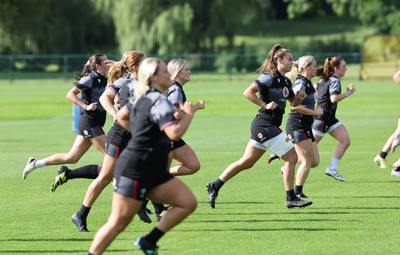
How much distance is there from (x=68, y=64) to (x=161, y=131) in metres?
52.9

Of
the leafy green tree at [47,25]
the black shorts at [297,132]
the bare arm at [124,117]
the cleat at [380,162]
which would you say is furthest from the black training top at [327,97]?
the leafy green tree at [47,25]

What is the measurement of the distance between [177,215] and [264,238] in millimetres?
2210

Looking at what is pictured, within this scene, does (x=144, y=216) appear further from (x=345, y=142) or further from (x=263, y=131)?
(x=345, y=142)

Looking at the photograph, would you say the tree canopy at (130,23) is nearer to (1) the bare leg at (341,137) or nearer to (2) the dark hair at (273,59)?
(1) the bare leg at (341,137)

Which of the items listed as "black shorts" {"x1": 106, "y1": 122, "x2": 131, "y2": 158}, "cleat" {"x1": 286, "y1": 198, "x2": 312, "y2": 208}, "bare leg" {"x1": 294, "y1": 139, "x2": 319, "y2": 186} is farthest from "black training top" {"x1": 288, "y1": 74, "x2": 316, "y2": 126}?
"black shorts" {"x1": 106, "y1": 122, "x2": 131, "y2": 158}

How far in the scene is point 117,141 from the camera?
31.6 feet

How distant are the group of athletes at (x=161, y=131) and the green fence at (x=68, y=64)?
4474 cm

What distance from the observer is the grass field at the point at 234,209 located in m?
9.27

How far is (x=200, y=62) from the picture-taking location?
2375 inches

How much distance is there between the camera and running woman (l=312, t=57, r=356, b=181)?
573 inches

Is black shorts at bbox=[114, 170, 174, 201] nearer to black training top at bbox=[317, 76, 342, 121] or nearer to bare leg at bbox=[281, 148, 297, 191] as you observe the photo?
bare leg at bbox=[281, 148, 297, 191]

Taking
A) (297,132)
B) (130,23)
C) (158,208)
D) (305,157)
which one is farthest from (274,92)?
(130,23)

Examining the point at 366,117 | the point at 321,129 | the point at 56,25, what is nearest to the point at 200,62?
the point at 56,25

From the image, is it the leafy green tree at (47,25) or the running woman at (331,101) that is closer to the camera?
the running woman at (331,101)
